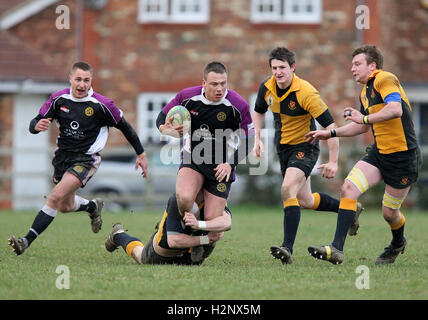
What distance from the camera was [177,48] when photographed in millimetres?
21188

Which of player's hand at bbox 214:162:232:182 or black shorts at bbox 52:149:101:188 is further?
black shorts at bbox 52:149:101:188

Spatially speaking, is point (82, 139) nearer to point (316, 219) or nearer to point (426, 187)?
point (316, 219)

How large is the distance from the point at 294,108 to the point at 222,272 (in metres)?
2.24

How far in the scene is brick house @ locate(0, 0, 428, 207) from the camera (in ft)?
68.4

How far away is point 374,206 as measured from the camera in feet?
60.1

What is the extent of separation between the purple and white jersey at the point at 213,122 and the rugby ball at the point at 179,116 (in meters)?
0.14

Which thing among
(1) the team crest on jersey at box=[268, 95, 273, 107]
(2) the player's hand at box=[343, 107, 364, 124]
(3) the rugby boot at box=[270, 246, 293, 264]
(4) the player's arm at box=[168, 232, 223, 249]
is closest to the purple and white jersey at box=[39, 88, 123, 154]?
(1) the team crest on jersey at box=[268, 95, 273, 107]

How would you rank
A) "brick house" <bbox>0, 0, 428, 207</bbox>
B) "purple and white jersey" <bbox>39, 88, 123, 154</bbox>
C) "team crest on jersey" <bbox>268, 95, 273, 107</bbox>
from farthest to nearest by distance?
"brick house" <bbox>0, 0, 428, 207</bbox>, "purple and white jersey" <bbox>39, 88, 123, 154</bbox>, "team crest on jersey" <bbox>268, 95, 273, 107</bbox>

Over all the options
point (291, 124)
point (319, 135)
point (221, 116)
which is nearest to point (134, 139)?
point (221, 116)

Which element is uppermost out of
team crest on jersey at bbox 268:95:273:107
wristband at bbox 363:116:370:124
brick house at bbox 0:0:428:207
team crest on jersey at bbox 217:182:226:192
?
brick house at bbox 0:0:428:207

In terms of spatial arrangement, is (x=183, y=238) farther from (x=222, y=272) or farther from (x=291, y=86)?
(x=291, y=86)

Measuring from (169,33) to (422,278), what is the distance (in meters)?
15.0

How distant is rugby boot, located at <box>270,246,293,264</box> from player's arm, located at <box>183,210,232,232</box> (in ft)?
1.73

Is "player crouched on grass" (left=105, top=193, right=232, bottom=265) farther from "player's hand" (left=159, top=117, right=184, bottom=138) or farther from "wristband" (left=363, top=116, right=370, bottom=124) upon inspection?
"wristband" (left=363, top=116, right=370, bottom=124)
